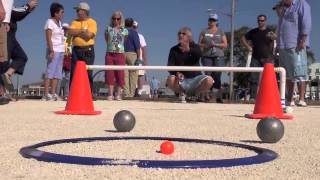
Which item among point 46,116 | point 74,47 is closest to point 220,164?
point 46,116

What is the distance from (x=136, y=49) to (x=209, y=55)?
175 cm

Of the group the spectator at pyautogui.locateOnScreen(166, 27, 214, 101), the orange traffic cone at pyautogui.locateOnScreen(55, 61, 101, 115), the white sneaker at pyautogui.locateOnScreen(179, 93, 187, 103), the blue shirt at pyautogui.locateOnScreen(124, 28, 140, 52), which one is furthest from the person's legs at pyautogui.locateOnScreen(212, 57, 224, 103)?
the orange traffic cone at pyautogui.locateOnScreen(55, 61, 101, 115)

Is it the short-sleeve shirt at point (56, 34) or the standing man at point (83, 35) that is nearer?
the standing man at point (83, 35)

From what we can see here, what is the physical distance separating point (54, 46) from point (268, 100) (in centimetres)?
522

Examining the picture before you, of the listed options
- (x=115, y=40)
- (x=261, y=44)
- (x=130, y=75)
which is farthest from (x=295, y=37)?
(x=130, y=75)

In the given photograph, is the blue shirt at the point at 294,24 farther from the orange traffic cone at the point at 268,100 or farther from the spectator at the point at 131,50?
the spectator at the point at 131,50

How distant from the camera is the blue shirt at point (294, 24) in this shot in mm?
8750

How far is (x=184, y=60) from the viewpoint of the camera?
1027 centimetres

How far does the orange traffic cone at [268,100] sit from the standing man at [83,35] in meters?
4.30

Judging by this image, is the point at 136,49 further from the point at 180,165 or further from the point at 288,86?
the point at 180,165

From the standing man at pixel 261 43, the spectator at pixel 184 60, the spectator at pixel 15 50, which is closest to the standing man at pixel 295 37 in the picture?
the standing man at pixel 261 43

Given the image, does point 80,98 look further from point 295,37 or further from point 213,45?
point 213,45

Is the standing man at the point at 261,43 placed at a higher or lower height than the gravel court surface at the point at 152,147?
higher

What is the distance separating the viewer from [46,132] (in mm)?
4582
